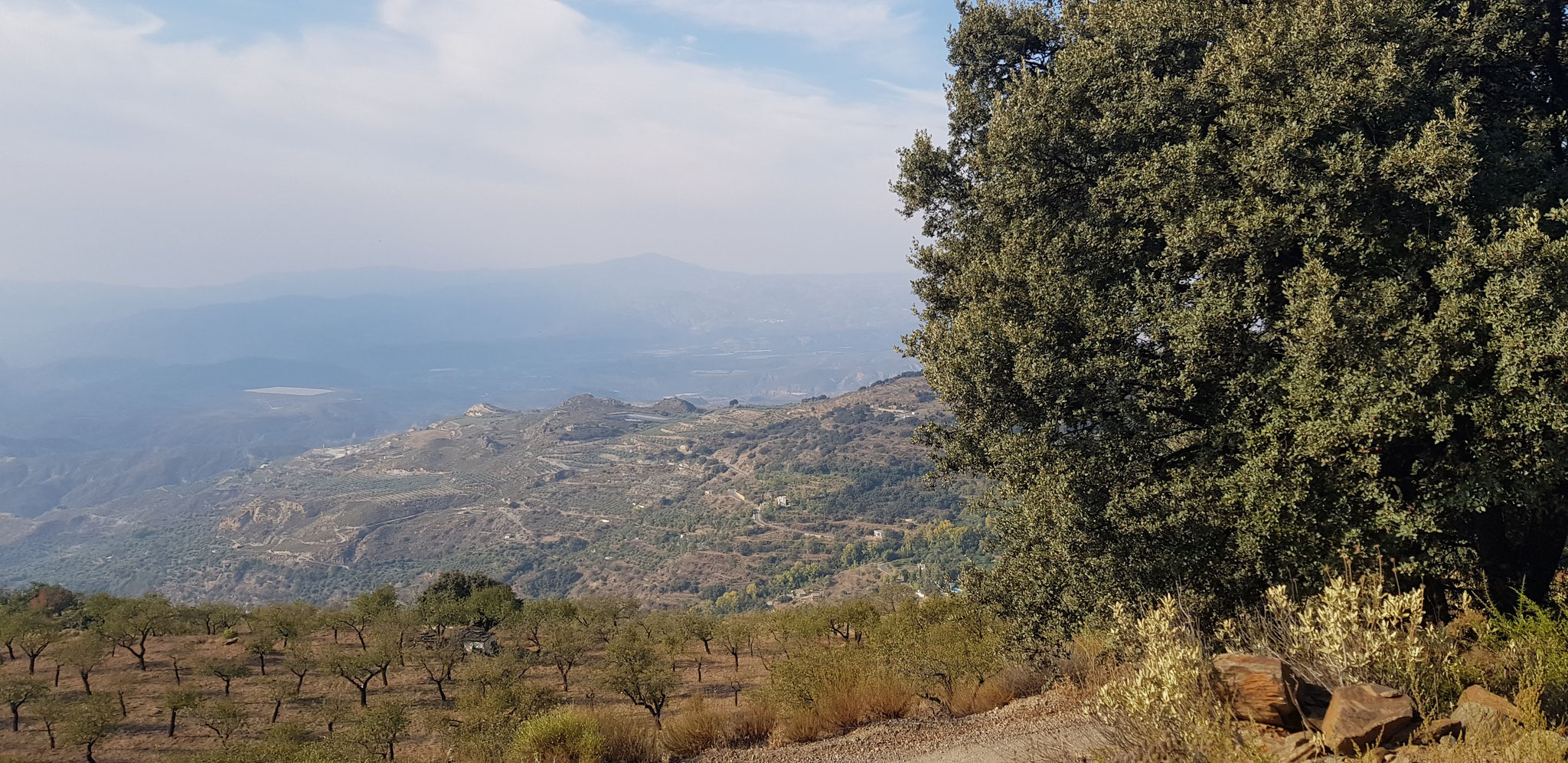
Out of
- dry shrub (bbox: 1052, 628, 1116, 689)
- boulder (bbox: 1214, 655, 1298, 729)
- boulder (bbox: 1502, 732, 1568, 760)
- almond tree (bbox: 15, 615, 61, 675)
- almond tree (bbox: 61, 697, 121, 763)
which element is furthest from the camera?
almond tree (bbox: 15, 615, 61, 675)

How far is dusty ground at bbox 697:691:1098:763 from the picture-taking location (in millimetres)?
9031

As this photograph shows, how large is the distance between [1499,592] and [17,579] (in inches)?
9985

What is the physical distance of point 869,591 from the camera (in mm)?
91312

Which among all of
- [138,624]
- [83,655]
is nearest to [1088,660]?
[83,655]

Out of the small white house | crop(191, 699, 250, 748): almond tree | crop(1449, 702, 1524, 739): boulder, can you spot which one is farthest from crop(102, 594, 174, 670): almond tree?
crop(1449, 702, 1524, 739): boulder

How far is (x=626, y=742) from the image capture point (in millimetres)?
10375

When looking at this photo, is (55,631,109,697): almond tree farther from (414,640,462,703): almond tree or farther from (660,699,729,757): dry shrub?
(660,699,729,757): dry shrub

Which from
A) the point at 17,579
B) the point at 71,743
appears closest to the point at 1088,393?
the point at 71,743

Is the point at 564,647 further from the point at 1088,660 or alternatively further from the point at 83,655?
the point at 1088,660

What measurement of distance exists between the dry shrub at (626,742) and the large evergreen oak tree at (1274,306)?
7.12m

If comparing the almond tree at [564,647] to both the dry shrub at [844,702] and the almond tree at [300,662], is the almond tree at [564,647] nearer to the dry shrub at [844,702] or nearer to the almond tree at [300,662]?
the almond tree at [300,662]

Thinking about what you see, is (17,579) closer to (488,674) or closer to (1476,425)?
(488,674)

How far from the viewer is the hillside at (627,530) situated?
11525 cm

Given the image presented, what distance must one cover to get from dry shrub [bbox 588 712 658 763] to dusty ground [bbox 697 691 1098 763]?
2.73ft
